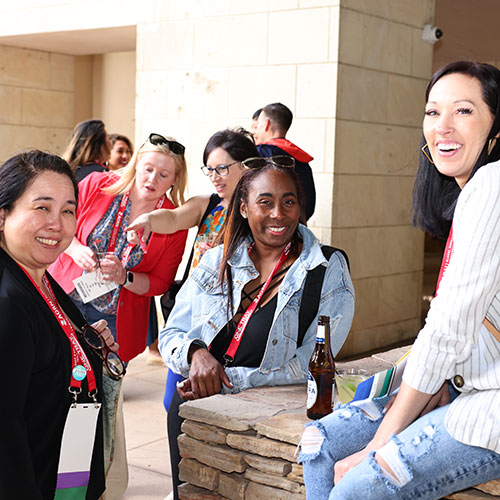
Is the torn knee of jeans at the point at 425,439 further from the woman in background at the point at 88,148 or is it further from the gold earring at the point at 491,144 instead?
the woman in background at the point at 88,148

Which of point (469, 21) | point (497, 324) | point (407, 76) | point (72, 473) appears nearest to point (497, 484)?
point (497, 324)

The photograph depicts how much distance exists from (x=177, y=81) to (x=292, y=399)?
4.65 meters

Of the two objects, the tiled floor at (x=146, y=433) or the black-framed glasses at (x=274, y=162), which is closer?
the black-framed glasses at (x=274, y=162)

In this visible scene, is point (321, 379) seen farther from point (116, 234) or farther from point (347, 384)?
point (116, 234)

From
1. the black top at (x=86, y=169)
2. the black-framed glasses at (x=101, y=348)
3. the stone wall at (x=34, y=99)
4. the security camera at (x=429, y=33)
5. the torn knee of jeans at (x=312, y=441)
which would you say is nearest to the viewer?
the torn knee of jeans at (x=312, y=441)

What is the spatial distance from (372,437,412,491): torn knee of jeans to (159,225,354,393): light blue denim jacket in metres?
0.97

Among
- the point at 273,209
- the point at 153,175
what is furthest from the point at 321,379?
the point at 153,175

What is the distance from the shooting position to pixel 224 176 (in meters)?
4.16

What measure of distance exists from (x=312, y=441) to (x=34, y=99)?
28.8 ft

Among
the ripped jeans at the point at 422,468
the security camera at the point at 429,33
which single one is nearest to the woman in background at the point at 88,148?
the security camera at the point at 429,33

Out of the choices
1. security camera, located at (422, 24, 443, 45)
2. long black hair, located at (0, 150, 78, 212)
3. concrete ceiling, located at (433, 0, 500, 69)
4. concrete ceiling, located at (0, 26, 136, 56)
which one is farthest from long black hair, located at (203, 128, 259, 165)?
concrete ceiling, located at (433, 0, 500, 69)

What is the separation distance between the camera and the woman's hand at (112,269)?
4.02 meters

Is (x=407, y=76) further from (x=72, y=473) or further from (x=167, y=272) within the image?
(x=72, y=473)

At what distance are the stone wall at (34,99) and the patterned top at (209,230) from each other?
610 cm
